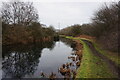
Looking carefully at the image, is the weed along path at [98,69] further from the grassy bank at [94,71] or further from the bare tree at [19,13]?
the bare tree at [19,13]

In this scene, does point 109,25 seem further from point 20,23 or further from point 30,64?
point 20,23

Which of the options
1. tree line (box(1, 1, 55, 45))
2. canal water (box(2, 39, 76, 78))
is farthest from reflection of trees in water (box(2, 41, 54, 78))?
tree line (box(1, 1, 55, 45))

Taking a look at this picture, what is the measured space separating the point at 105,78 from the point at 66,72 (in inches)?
157

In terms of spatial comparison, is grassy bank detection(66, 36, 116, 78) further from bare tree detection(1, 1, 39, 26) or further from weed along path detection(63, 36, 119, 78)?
bare tree detection(1, 1, 39, 26)

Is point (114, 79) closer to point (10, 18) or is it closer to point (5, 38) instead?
point (5, 38)

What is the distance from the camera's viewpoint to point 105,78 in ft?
24.9

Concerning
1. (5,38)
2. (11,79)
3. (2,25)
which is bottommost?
(11,79)

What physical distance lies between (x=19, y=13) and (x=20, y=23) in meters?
2.75

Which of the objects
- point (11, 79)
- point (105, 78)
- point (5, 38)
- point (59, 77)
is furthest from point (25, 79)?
point (5, 38)

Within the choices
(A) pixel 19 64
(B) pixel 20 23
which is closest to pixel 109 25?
(A) pixel 19 64

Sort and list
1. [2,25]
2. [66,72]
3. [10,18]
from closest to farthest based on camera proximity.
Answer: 1. [66,72]
2. [2,25]
3. [10,18]

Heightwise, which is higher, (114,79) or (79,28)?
(79,28)

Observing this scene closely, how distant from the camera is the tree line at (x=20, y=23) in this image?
3241 cm

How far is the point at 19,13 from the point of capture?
1390 inches
